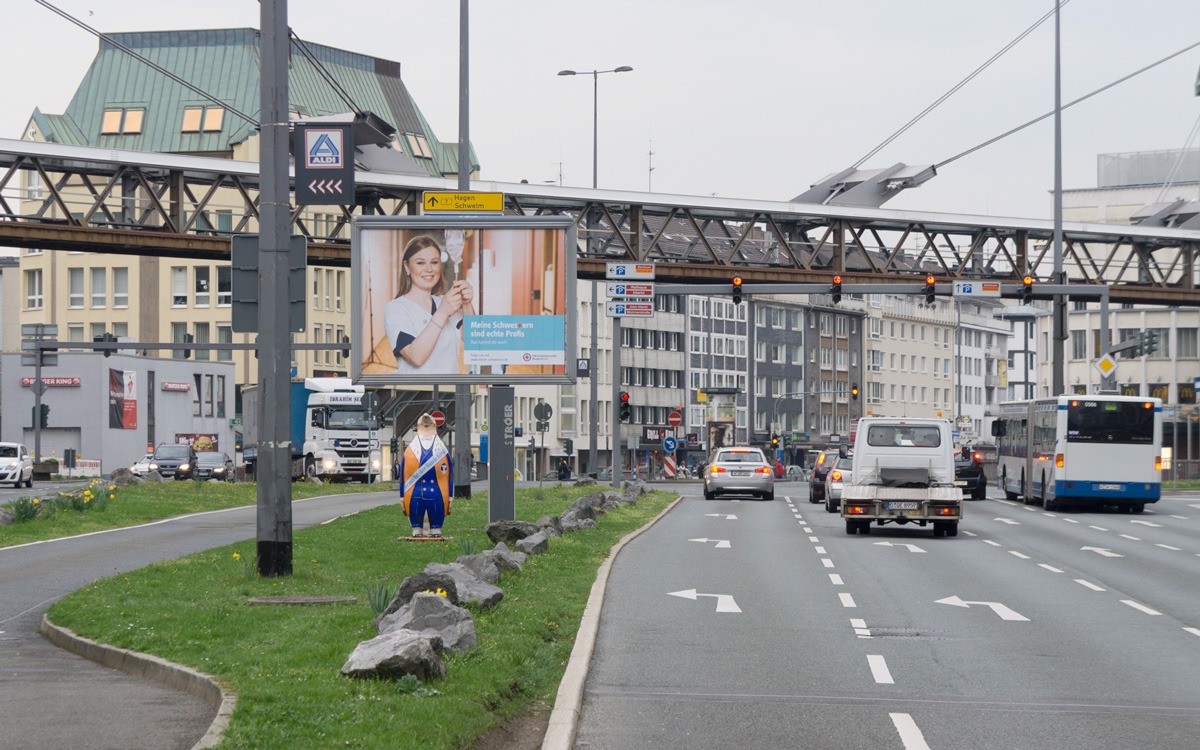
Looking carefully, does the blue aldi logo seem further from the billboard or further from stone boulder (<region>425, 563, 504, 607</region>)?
the billboard

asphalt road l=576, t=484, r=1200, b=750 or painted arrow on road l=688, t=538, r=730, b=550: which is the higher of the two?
asphalt road l=576, t=484, r=1200, b=750

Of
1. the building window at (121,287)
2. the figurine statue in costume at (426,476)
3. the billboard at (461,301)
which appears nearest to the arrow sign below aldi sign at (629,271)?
the billboard at (461,301)

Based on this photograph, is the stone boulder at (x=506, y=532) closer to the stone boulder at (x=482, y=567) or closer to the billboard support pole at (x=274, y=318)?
the billboard support pole at (x=274, y=318)

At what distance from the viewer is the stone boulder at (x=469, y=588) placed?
14086 millimetres

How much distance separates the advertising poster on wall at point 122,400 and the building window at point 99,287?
1568 cm

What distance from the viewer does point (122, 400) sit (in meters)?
91.0

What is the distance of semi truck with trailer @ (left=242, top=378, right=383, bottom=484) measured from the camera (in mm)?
60406

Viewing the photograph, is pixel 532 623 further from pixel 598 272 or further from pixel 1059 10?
pixel 1059 10

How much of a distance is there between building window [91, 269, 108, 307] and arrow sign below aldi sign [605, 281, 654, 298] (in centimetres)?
6785

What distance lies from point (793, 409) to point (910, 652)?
439ft

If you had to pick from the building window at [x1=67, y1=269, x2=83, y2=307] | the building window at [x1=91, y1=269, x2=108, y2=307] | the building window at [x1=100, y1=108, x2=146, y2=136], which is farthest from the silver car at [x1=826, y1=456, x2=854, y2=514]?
the building window at [x1=100, y1=108, x2=146, y2=136]

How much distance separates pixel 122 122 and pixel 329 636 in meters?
103

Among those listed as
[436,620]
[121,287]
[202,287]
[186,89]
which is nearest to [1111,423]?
[436,620]

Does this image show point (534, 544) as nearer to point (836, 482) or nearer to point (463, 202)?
point (463, 202)
